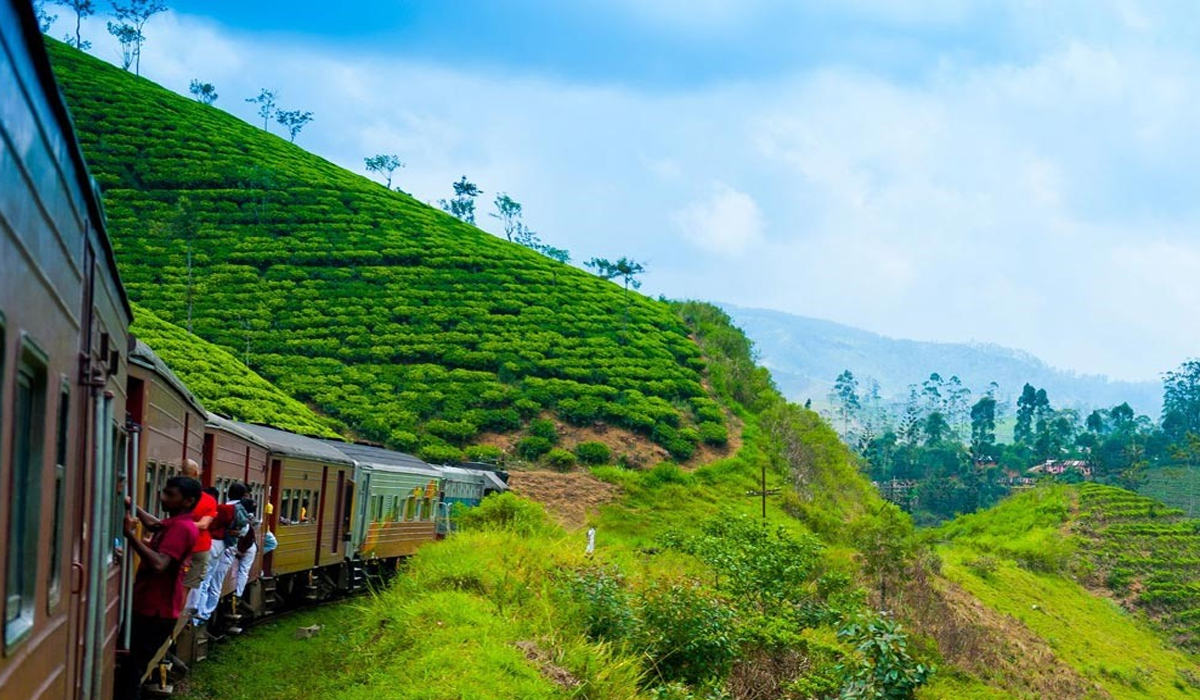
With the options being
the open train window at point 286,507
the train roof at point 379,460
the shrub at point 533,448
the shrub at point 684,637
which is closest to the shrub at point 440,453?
the shrub at point 533,448

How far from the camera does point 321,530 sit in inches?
746

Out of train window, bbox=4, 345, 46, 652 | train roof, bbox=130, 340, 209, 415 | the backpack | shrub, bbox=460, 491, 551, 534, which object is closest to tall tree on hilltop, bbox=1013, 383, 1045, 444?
shrub, bbox=460, 491, 551, 534

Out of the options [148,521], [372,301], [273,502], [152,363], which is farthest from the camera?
[372,301]

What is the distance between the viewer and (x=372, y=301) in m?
58.3

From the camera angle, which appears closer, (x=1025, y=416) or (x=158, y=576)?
(x=158, y=576)

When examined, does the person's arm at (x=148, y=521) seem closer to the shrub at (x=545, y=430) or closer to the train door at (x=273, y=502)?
the train door at (x=273, y=502)

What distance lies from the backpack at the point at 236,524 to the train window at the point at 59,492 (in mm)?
6264

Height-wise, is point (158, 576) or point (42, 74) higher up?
point (42, 74)

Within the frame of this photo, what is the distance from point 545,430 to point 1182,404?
7350 cm

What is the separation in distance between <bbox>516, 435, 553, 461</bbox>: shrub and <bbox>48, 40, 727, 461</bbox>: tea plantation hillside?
0.11 metres

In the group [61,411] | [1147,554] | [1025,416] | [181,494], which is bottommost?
[1147,554]

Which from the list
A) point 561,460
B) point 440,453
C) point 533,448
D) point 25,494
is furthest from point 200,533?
point 533,448

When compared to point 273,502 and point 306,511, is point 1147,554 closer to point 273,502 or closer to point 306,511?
point 306,511

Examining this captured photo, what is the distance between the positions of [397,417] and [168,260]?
1772cm
